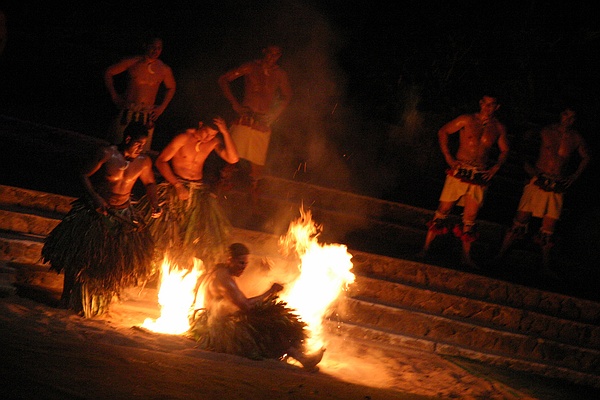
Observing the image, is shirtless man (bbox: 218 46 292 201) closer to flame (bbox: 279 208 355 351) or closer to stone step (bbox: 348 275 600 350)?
flame (bbox: 279 208 355 351)

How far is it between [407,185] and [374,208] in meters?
1.66

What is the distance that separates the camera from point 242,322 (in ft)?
18.6

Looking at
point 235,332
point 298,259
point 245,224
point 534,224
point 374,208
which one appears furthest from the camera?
point 534,224

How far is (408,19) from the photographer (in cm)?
1209

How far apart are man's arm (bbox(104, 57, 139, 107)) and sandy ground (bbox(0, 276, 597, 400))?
7.17 feet

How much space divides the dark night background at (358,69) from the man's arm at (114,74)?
2.68 m

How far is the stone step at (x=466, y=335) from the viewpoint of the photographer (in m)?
6.99

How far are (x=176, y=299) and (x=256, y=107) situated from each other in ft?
9.45

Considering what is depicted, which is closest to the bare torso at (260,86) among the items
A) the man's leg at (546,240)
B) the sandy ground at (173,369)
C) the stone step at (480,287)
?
the stone step at (480,287)

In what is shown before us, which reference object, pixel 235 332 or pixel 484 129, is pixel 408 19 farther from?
pixel 235 332

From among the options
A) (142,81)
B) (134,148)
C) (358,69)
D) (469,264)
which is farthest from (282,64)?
(134,148)

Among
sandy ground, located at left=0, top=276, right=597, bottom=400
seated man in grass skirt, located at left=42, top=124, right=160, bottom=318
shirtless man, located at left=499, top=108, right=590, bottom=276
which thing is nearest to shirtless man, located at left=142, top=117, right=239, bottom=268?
seated man in grass skirt, located at left=42, top=124, right=160, bottom=318

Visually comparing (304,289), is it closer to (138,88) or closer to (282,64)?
(138,88)

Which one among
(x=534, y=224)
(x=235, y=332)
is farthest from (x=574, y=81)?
(x=235, y=332)
